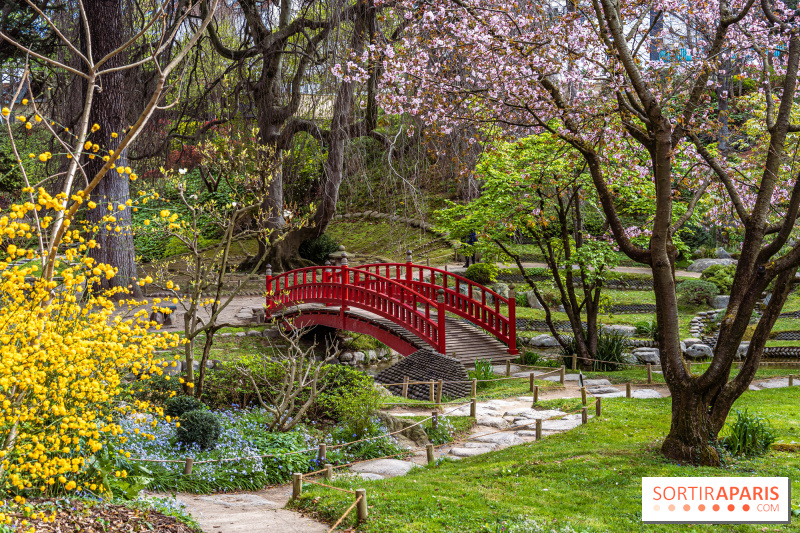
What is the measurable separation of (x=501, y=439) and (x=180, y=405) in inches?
157

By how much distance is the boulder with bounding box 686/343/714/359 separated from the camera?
14.5m

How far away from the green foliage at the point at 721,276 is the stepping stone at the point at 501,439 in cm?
1345

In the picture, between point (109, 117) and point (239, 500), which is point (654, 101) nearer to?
point (239, 500)

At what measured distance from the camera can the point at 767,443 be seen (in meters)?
6.72

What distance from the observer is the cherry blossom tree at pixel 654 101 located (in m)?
6.44

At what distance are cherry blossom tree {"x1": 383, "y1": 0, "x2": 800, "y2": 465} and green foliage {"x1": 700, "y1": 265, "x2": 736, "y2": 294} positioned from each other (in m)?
8.09

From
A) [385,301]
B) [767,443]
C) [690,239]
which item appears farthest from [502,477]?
[690,239]

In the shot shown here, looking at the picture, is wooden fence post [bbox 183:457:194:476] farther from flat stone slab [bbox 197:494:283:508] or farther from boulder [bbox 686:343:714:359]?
boulder [bbox 686:343:714:359]

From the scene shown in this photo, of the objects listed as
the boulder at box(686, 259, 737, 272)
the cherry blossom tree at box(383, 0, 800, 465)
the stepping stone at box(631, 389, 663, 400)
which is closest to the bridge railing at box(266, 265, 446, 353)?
the stepping stone at box(631, 389, 663, 400)

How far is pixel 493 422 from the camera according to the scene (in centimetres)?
914

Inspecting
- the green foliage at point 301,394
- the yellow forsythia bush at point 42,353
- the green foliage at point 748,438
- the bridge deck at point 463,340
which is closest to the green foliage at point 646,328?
the bridge deck at point 463,340

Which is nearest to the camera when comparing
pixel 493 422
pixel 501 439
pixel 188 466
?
pixel 188 466

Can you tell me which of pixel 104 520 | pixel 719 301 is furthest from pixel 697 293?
pixel 104 520

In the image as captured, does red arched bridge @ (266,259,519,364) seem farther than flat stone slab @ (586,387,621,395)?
Yes
